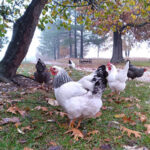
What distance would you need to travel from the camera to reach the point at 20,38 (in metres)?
5.13

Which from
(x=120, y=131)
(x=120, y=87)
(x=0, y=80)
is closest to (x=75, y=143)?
(x=120, y=131)

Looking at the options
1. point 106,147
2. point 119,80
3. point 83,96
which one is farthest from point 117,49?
point 106,147

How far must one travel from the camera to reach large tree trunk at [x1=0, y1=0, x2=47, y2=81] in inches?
203

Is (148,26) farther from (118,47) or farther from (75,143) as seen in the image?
(75,143)

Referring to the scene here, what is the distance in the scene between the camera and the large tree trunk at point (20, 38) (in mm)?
5148

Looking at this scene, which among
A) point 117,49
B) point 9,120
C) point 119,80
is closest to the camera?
point 9,120

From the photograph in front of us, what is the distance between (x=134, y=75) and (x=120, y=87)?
107 inches

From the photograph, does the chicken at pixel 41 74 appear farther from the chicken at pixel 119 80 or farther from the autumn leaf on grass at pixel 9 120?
the autumn leaf on grass at pixel 9 120

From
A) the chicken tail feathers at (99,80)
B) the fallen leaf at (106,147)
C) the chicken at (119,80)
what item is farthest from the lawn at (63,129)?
the chicken at (119,80)

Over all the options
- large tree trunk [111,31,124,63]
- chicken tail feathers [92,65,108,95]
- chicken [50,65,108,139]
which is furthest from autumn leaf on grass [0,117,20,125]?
large tree trunk [111,31,124,63]

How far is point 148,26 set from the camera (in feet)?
59.0

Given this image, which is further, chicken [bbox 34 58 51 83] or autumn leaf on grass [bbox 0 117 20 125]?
chicken [bbox 34 58 51 83]

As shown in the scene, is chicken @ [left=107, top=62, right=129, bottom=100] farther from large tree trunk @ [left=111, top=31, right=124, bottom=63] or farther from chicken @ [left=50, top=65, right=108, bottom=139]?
large tree trunk @ [left=111, top=31, right=124, bottom=63]

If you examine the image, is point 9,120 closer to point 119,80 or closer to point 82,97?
point 82,97
